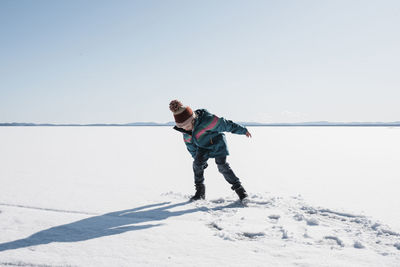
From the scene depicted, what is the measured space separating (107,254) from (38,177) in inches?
158

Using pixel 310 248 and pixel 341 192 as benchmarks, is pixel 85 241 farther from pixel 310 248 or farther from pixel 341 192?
pixel 341 192

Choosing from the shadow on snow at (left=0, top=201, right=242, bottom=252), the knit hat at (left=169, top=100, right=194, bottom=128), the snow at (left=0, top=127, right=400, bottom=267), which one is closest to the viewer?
the snow at (left=0, top=127, right=400, bottom=267)

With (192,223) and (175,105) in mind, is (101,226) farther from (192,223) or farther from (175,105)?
(175,105)

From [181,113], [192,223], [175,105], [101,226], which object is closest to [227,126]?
[181,113]

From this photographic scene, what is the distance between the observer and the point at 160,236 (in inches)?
96.3

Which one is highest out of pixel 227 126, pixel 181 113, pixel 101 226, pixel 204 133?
pixel 181 113

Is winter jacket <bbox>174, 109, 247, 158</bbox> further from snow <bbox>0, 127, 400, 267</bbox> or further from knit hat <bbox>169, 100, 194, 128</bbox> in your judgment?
snow <bbox>0, 127, 400, 267</bbox>

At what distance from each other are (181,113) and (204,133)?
393 mm

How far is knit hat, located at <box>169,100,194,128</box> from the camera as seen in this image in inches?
136

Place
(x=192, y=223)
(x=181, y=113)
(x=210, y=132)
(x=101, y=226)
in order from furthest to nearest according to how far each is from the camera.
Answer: (x=210, y=132)
(x=181, y=113)
(x=192, y=223)
(x=101, y=226)

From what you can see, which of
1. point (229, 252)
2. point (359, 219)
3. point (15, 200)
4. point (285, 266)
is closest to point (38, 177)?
point (15, 200)

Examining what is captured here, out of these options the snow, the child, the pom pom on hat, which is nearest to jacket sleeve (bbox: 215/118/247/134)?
the child

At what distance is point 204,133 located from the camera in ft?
11.7

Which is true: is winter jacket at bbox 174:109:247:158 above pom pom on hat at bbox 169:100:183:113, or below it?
below
